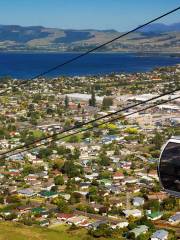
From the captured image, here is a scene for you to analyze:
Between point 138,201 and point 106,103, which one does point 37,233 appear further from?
point 106,103

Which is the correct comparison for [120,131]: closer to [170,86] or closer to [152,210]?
[152,210]

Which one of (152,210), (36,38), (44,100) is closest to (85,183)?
(152,210)

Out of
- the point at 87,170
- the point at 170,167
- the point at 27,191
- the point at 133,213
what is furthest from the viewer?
the point at 87,170

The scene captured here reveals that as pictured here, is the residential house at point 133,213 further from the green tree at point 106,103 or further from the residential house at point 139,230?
the green tree at point 106,103

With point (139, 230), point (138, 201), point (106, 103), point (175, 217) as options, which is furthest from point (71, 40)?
point (139, 230)

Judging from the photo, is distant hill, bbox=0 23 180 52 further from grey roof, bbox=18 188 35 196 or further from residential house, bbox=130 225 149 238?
residential house, bbox=130 225 149 238

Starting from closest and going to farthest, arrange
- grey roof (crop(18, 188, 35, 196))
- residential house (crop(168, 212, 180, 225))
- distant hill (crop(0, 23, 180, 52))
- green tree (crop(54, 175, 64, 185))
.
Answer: residential house (crop(168, 212, 180, 225))
grey roof (crop(18, 188, 35, 196))
green tree (crop(54, 175, 64, 185))
distant hill (crop(0, 23, 180, 52))

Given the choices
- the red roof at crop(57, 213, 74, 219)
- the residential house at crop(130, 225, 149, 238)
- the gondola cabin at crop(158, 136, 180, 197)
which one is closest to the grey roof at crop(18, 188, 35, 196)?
the red roof at crop(57, 213, 74, 219)
